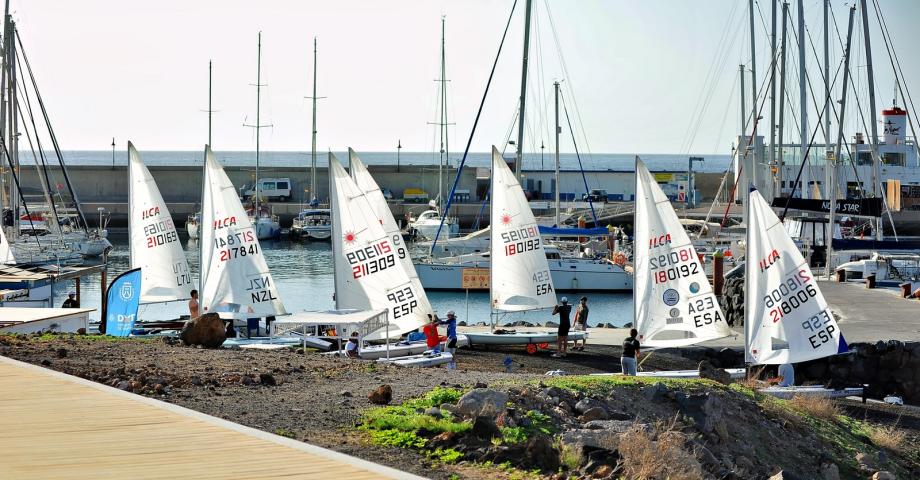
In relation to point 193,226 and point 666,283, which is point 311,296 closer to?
point 193,226

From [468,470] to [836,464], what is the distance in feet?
22.4

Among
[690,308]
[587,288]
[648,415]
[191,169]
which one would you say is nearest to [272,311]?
[690,308]

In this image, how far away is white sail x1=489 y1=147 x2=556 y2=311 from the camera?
30.1 metres

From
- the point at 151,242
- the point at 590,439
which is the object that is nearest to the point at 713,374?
the point at 590,439

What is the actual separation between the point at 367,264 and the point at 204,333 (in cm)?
631

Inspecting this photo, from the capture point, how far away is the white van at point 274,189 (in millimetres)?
91500

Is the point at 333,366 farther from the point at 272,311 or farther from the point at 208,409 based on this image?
the point at 272,311

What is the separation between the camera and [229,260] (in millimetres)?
28234

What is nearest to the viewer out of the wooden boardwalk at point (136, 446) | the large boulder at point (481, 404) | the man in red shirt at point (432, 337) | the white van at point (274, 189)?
the wooden boardwalk at point (136, 446)

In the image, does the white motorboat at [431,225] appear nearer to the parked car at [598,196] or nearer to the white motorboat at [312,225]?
the white motorboat at [312,225]

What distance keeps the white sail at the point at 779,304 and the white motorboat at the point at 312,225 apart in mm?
54406

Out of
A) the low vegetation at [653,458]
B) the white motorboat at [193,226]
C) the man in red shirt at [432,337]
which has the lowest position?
the low vegetation at [653,458]

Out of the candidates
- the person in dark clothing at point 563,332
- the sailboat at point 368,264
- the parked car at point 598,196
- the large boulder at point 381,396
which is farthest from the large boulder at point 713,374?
the parked car at point 598,196

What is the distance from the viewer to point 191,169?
300 ft
